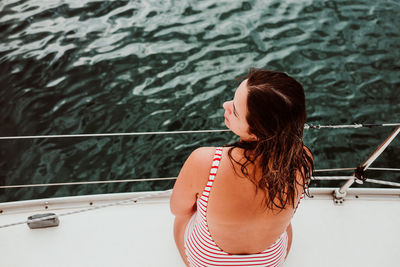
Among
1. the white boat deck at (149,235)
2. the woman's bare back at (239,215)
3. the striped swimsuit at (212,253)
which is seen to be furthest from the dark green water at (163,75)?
the woman's bare back at (239,215)

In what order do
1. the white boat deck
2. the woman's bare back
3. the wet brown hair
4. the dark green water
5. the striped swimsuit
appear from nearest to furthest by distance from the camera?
the wet brown hair → the woman's bare back → the striped swimsuit → the white boat deck → the dark green water

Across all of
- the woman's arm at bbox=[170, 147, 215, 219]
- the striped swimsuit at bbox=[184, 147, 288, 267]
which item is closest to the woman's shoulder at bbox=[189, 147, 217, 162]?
the woman's arm at bbox=[170, 147, 215, 219]

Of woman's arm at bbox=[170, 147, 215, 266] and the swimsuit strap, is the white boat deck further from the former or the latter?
the swimsuit strap

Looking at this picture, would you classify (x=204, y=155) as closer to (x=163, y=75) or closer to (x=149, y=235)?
(x=149, y=235)

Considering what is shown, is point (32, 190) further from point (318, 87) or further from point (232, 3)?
point (232, 3)

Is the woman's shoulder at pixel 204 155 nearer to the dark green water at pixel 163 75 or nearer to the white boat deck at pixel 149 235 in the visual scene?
the white boat deck at pixel 149 235

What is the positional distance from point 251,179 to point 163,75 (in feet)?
10.5

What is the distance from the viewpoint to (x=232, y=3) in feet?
16.9

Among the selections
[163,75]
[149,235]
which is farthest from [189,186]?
[163,75]

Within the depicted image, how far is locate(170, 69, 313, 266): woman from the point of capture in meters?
0.98

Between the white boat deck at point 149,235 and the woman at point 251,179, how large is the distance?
31cm

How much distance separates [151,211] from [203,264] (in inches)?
20.8

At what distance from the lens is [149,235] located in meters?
1.66

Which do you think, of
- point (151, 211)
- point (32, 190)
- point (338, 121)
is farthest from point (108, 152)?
point (338, 121)
